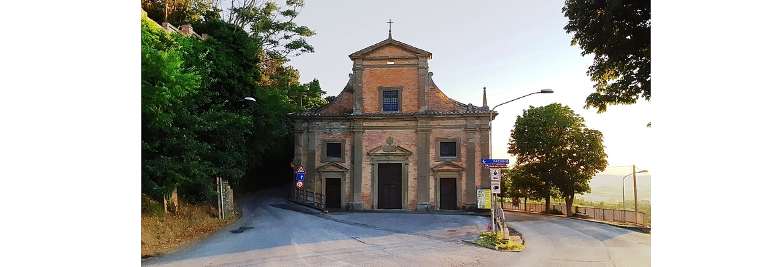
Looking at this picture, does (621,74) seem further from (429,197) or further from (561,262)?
(429,197)

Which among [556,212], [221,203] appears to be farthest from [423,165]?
[221,203]

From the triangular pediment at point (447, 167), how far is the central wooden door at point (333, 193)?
1.42 metres

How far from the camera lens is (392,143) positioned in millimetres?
6375

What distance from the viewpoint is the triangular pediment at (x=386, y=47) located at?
16.8 feet

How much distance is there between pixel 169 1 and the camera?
228 inches

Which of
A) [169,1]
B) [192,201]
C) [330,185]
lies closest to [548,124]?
[330,185]

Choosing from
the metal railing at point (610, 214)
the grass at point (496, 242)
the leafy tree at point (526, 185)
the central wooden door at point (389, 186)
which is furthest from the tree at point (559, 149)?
the central wooden door at point (389, 186)

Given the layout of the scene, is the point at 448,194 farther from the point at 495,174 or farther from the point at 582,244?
the point at 582,244

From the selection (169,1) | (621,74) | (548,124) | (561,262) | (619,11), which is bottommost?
(561,262)

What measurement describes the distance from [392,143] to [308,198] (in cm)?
151

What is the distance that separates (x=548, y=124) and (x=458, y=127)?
186 centimetres

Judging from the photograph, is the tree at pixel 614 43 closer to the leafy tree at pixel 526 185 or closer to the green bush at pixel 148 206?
the leafy tree at pixel 526 185

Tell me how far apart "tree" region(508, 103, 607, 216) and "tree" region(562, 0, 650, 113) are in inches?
13.0
